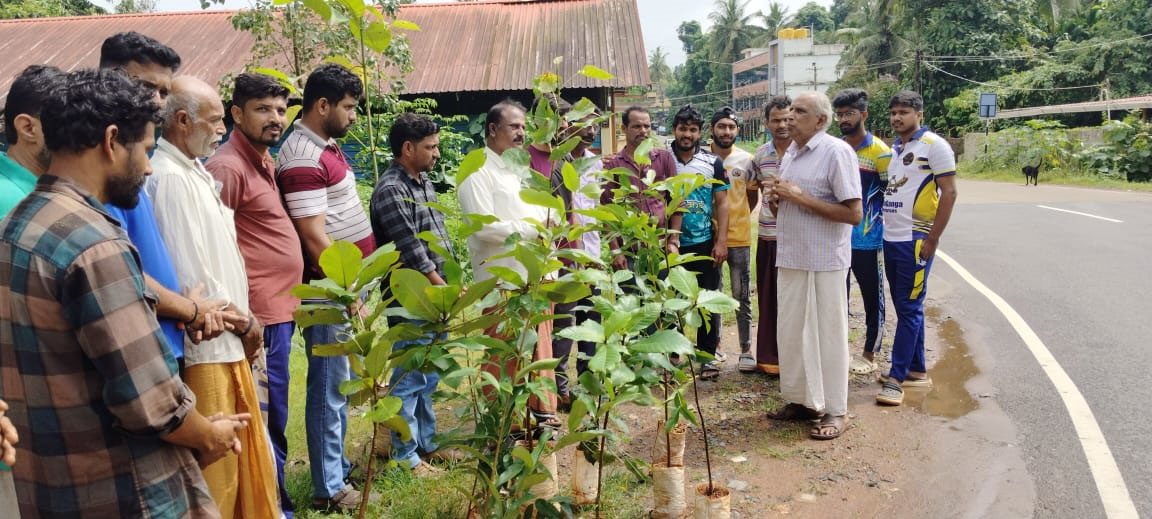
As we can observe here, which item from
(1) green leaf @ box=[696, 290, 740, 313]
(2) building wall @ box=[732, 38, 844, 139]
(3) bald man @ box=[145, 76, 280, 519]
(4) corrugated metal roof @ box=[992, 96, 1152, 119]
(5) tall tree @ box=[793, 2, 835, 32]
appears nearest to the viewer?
(3) bald man @ box=[145, 76, 280, 519]

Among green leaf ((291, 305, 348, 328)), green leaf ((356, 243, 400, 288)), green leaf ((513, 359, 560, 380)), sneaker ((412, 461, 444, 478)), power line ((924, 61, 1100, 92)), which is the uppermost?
power line ((924, 61, 1100, 92))

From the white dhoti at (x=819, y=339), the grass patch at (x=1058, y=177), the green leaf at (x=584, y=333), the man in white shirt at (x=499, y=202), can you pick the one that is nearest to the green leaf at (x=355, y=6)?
the man in white shirt at (x=499, y=202)

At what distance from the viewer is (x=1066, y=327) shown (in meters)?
6.07

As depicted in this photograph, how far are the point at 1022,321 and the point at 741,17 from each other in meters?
62.2

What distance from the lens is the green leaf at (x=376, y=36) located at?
2.76m

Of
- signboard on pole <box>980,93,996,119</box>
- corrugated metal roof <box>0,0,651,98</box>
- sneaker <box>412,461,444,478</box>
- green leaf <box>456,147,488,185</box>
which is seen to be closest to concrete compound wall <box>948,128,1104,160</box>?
signboard on pole <box>980,93,996,119</box>

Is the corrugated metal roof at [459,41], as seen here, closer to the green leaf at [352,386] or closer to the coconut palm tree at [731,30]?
the green leaf at [352,386]

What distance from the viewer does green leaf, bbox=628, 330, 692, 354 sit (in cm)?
218

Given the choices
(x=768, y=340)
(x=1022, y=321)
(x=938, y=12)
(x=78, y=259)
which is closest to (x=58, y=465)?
(x=78, y=259)

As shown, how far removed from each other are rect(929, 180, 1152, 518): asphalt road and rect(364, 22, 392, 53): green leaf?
3.23 meters

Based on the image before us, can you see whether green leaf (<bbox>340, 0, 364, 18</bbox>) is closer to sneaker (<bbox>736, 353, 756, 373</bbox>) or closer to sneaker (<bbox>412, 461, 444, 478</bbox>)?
sneaker (<bbox>412, 461, 444, 478</bbox>)

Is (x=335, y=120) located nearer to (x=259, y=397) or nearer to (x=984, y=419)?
(x=259, y=397)

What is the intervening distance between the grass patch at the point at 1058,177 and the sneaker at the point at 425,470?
19.1m

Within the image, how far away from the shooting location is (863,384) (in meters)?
4.92
